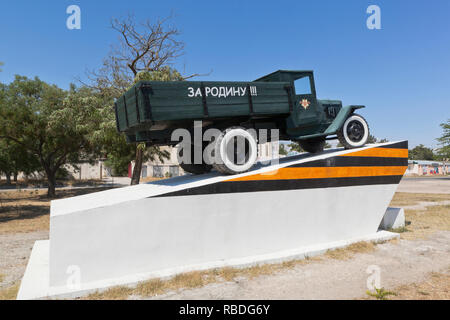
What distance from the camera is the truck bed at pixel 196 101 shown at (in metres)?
5.70

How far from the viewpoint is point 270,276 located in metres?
5.49

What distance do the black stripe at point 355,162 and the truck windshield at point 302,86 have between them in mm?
A: 1881

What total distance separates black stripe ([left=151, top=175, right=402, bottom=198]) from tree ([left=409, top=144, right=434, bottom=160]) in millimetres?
102668

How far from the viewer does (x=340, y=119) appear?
8.16 m

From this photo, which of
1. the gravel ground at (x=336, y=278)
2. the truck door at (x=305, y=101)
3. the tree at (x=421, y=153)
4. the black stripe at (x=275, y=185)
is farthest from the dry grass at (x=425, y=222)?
the tree at (x=421, y=153)

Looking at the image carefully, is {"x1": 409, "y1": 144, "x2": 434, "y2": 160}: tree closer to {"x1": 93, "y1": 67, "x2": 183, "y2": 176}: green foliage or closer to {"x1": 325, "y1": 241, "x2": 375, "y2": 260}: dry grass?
{"x1": 93, "y1": 67, "x2": 183, "y2": 176}: green foliage

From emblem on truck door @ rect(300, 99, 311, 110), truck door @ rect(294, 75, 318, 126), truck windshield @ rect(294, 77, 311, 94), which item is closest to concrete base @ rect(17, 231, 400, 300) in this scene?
truck door @ rect(294, 75, 318, 126)

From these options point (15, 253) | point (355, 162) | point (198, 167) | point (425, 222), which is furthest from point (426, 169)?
point (15, 253)

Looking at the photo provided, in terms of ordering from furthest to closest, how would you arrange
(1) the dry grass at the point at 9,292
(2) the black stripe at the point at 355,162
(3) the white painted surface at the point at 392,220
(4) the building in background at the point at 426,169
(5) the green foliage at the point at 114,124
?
(4) the building in background at the point at 426,169, (5) the green foliage at the point at 114,124, (3) the white painted surface at the point at 392,220, (2) the black stripe at the point at 355,162, (1) the dry grass at the point at 9,292

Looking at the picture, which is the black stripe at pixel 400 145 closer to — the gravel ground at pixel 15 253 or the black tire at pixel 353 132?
the black tire at pixel 353 132

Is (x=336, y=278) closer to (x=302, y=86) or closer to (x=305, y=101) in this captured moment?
(x=305, y=101)

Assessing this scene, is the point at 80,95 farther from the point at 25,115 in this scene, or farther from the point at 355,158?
the point at 355,158

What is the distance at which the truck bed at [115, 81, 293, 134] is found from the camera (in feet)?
18.7

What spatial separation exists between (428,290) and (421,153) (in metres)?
111
